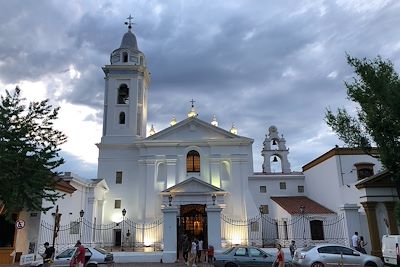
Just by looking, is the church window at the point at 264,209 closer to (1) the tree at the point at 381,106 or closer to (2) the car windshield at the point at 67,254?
(1) the tree at the point at 381,106

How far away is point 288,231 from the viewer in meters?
27.5

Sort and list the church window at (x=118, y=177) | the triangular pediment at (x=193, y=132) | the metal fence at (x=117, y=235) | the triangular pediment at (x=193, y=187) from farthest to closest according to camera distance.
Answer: the triangular pediment at (x=193, y=132), the church window at (x=118, y=177), the triangular pediment at (x=193, y=187), the metal fence at (x=117, y=235)

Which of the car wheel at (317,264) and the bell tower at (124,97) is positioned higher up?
the bell tower at (124,97)

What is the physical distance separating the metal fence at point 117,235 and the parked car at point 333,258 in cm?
1338

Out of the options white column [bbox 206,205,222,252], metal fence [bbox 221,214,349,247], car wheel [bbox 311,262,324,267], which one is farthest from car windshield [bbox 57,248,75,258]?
metal fence [bbox 221,214,349,247]

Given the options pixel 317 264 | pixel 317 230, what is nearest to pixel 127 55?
pixel 317 230

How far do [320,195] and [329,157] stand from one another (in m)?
3.97

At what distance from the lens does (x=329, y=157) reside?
91.6ft

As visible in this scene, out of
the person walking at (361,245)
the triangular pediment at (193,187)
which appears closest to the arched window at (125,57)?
the triangular pediment at (193,187)

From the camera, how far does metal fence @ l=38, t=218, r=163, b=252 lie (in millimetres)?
24023

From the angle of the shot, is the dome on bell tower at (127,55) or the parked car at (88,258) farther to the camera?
the dome on bell tower at (127,55)

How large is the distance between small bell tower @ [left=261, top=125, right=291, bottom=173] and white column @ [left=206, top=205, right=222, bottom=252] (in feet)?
54.7

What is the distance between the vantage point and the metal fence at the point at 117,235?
2402 centimetres

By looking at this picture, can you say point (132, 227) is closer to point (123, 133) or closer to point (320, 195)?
point (123, 133)
